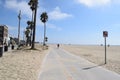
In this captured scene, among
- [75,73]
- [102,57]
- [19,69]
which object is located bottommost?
[102,57]

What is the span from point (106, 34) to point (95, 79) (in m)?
11.4

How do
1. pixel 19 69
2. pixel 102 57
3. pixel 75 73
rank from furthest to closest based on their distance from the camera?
pixel 102 57 → pixel 19 69 → pixel 75 73

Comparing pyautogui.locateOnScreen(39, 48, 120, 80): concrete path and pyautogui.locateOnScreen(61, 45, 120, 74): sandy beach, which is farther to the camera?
pyautogui.locateOnScreen(61, 45, 120, 74): sandy beach

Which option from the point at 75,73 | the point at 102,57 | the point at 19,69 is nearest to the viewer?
the point at 75,73

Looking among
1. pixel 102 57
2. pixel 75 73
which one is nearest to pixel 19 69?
pixel 75 73

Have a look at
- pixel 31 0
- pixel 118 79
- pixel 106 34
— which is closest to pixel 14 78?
pixel 118 79

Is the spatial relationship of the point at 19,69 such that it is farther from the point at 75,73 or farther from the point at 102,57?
the point at 102,57

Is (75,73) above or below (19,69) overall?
below

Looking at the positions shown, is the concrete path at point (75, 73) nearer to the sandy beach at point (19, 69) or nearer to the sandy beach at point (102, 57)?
the sandy beach at point (19, 69)

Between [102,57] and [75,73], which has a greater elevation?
[75,73]

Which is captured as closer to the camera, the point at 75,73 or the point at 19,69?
the point at 75,73

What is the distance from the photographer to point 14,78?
11.8 m

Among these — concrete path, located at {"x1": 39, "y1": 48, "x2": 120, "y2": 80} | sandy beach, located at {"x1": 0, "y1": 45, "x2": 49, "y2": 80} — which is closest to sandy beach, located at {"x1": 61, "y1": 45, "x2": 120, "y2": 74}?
concrete path, located at {"x1": 39, "y1": 48, "x2": 120, "y2": 80}

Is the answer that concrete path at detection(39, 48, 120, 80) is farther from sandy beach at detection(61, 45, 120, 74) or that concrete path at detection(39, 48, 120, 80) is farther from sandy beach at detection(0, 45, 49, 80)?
sandy beach at detection(61, 45, 120, 74)
